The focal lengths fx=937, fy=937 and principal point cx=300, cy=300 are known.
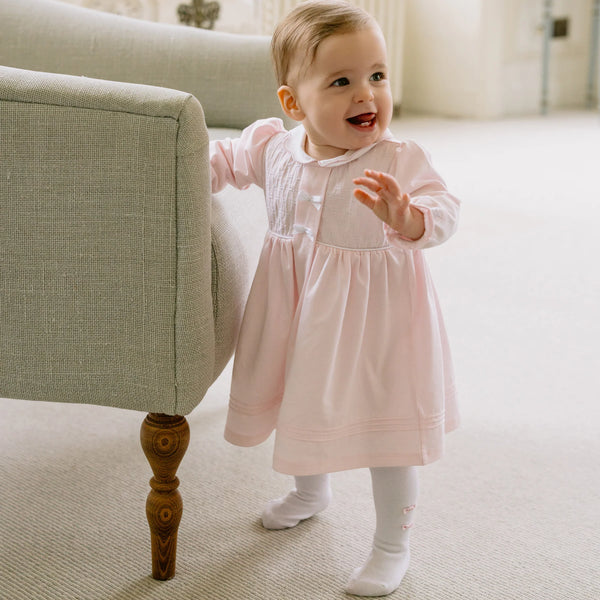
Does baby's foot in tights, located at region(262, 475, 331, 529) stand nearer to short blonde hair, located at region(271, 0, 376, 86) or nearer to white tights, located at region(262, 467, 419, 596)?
white tights, located at region(262, 467, 419, 596)

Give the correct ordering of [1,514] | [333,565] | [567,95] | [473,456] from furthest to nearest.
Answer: [567,95], [473,456], [1,514], [333,565]

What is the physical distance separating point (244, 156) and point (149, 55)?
0.60 meters

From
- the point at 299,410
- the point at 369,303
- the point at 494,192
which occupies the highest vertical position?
the point at 369,303

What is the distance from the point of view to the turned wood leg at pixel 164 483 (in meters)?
1.06

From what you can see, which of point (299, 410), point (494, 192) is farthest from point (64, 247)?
point (494, 192)

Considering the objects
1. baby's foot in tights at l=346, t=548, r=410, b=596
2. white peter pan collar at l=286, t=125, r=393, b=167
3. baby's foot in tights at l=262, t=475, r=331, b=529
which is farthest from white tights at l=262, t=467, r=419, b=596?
white peter pan collar at l=286, t=125, r=393, b=167

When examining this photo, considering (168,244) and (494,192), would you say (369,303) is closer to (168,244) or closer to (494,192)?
(168,244)

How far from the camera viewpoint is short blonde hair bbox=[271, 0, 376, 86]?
3.24 ft

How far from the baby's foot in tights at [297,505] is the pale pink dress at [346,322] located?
0.59 ft

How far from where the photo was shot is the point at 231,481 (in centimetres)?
134

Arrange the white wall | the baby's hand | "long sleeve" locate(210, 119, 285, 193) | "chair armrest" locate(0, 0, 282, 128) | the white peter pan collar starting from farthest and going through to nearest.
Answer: the white wall → "chair armrest" locate(0, 0, 282, 128) → "long sleeve" locate(210, 119, 285, 193) → the white peter pan collar → the baby's hand

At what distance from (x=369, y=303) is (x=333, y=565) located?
1.13ft

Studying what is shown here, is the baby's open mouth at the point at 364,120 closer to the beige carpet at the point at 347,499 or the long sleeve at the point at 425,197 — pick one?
the long sleeve at the point at 425,197

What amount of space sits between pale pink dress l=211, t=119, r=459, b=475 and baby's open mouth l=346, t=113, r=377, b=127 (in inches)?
1.2
